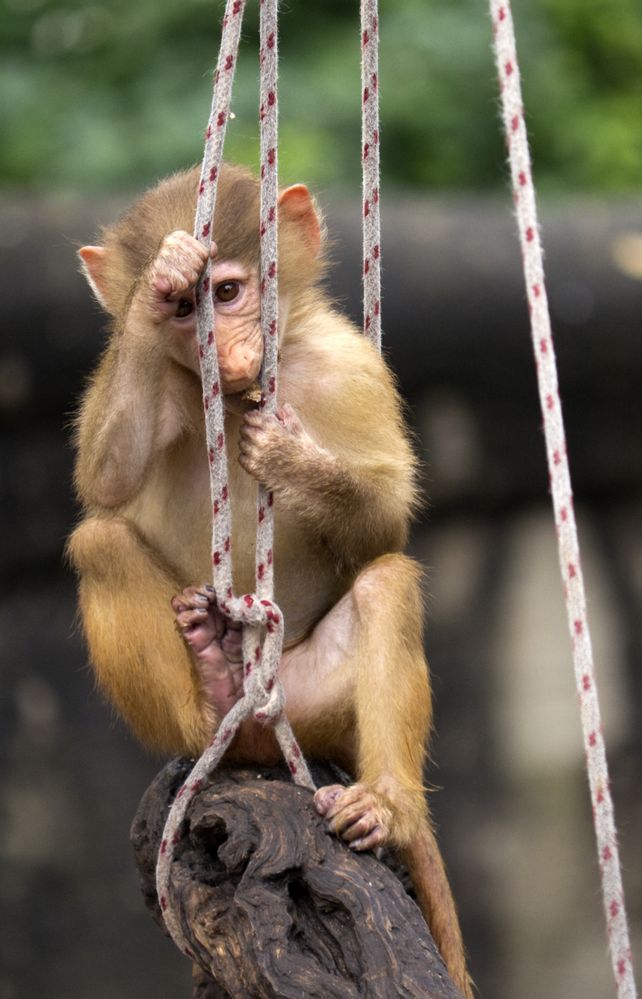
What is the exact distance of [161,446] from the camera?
12.2 ft

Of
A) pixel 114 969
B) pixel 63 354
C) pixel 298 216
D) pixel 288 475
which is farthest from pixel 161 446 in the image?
pixel 114 969

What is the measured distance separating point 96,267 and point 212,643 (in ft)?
3.28

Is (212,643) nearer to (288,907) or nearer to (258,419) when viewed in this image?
(258,419)

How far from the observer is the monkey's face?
3.38 meters

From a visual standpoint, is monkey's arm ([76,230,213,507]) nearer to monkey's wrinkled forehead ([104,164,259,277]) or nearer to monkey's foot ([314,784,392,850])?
monkey's wrinkled forehead ([104,164,259,277])

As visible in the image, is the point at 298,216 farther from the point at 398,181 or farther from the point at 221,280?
the point at 398,181

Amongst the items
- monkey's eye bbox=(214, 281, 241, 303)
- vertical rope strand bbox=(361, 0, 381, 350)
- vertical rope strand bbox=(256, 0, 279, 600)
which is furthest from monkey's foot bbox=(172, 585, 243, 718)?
vertical rope strand bbox=(361, 0, 381, 350)

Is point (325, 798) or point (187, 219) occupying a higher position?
point (187, 219)

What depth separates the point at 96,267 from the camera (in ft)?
12.5

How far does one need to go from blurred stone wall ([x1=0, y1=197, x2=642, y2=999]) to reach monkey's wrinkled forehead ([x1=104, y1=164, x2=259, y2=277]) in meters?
2.33

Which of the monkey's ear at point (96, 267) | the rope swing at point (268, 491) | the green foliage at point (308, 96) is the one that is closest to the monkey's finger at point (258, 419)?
the rope swing at point (268, 491)

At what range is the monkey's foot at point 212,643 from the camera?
3449mm

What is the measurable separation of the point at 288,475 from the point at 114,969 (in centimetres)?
356

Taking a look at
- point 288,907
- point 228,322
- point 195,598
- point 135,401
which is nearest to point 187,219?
point 228,322
